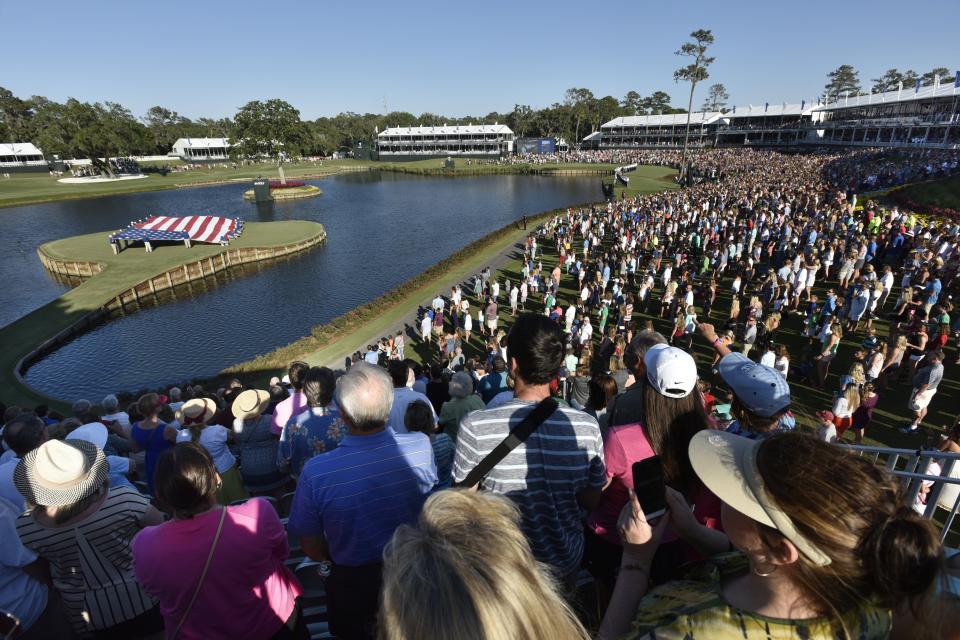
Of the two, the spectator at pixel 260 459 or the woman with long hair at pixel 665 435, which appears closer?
the woman with long hair at pixel 665 435

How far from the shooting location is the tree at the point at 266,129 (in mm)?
67688

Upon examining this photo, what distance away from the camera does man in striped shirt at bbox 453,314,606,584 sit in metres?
2.37

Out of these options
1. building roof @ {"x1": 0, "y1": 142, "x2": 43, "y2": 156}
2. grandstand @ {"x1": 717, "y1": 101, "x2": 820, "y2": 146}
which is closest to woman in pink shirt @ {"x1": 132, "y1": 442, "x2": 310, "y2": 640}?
grandstand @ {"x1": 717, "y1": 101, "x2": 820, "y2": 146}

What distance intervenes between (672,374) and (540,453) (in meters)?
0.93

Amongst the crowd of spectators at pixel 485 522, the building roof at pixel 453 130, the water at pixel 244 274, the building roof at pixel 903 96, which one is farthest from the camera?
the building roof at pixel 453 130

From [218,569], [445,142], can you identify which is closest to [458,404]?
[218,569]

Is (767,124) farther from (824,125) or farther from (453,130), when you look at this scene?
(453,130)

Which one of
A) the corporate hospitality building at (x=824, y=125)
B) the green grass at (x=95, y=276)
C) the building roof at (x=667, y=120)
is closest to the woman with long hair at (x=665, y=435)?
the green grass at (x=95, y=276)

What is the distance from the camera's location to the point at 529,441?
235 centimetres

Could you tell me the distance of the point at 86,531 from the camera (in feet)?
8.34

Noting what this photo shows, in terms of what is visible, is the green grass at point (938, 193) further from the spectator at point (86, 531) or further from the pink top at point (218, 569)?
the spectator at point (86, 531)

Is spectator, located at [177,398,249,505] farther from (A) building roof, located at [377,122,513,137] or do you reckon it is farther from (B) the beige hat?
(A) building roof, located at [377,122,513,137]

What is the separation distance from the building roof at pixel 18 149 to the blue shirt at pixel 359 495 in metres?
131

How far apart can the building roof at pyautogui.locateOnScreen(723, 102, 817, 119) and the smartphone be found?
3959 inches
